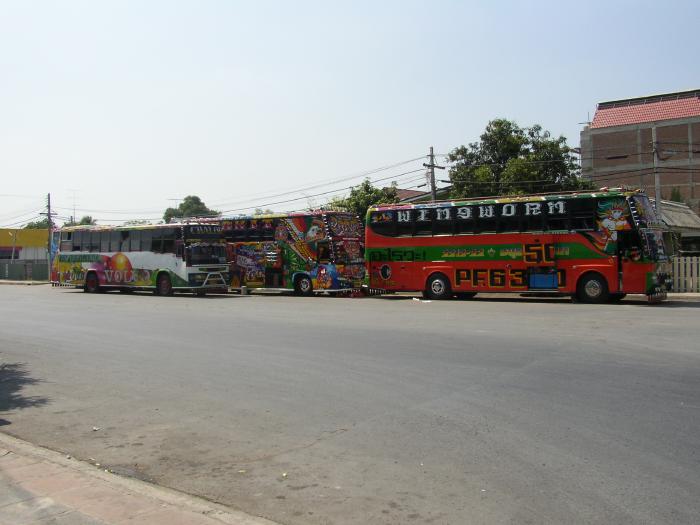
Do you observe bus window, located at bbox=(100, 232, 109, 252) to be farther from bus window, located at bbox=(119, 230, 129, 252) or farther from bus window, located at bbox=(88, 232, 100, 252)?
bus window, located at bbox=(119, 230, 129, 252)

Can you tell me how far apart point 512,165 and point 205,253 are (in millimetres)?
16935

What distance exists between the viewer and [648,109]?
57094 mm

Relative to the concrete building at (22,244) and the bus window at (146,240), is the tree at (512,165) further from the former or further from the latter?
the concrete building at (22,244)

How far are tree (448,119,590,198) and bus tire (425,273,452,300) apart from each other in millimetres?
12218

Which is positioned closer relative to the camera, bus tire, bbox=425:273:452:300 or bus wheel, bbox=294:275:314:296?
bus tire, bbox=425:273:452:300

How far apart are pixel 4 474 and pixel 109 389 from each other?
3408mm

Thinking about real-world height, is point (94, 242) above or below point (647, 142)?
below

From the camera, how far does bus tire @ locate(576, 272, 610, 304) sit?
19797 millimetres

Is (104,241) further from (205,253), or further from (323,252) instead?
(323,252)

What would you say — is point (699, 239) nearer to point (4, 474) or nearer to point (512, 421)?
point (512, 421)

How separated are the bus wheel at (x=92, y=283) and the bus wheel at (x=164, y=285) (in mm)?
4165

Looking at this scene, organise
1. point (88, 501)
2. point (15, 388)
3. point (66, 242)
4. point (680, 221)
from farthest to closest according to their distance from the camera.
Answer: point (680, 221) → point (66, 242) → point (15, 388) → point (88, 501)

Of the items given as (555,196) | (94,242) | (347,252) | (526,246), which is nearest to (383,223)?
(347,252)

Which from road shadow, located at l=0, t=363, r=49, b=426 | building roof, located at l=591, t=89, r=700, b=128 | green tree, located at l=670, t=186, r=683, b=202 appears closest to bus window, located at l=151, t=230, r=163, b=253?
road shadow, located at l=0, t=363, r=49, b=426
